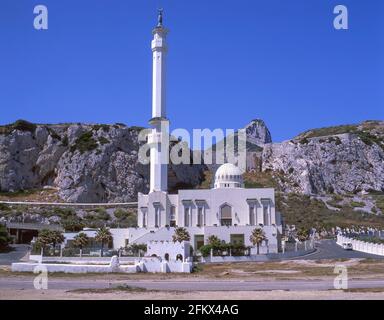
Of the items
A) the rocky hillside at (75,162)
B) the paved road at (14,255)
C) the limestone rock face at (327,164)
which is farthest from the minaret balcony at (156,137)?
the limestone rock face at (327,164)

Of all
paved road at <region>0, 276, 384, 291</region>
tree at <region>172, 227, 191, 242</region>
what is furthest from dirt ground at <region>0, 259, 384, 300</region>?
tree at <region>172, 227, 191, 242</region>

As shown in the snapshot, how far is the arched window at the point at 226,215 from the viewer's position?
199 ft

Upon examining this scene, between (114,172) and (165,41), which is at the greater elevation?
(165,41)

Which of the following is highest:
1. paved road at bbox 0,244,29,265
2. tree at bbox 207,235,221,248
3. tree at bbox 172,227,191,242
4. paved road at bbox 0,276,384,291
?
tree at bbox 172,227,191,242

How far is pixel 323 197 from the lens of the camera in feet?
330

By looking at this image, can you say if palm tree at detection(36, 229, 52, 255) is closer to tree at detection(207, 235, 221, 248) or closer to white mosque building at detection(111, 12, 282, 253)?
white mosque building at detection(111, 12, 282, 253)

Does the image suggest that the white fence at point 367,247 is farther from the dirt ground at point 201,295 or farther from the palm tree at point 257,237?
the dirt ground at point 201,295

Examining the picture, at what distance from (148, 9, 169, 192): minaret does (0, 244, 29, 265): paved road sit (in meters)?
17.4

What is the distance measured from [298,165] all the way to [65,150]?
2096 inches

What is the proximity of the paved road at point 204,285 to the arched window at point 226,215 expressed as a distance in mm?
31962

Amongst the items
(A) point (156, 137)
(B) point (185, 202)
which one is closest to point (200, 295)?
(B) point (185, 202)

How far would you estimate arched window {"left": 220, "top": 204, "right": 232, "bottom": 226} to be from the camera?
60625mm

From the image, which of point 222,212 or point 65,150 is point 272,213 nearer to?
point 222,212
